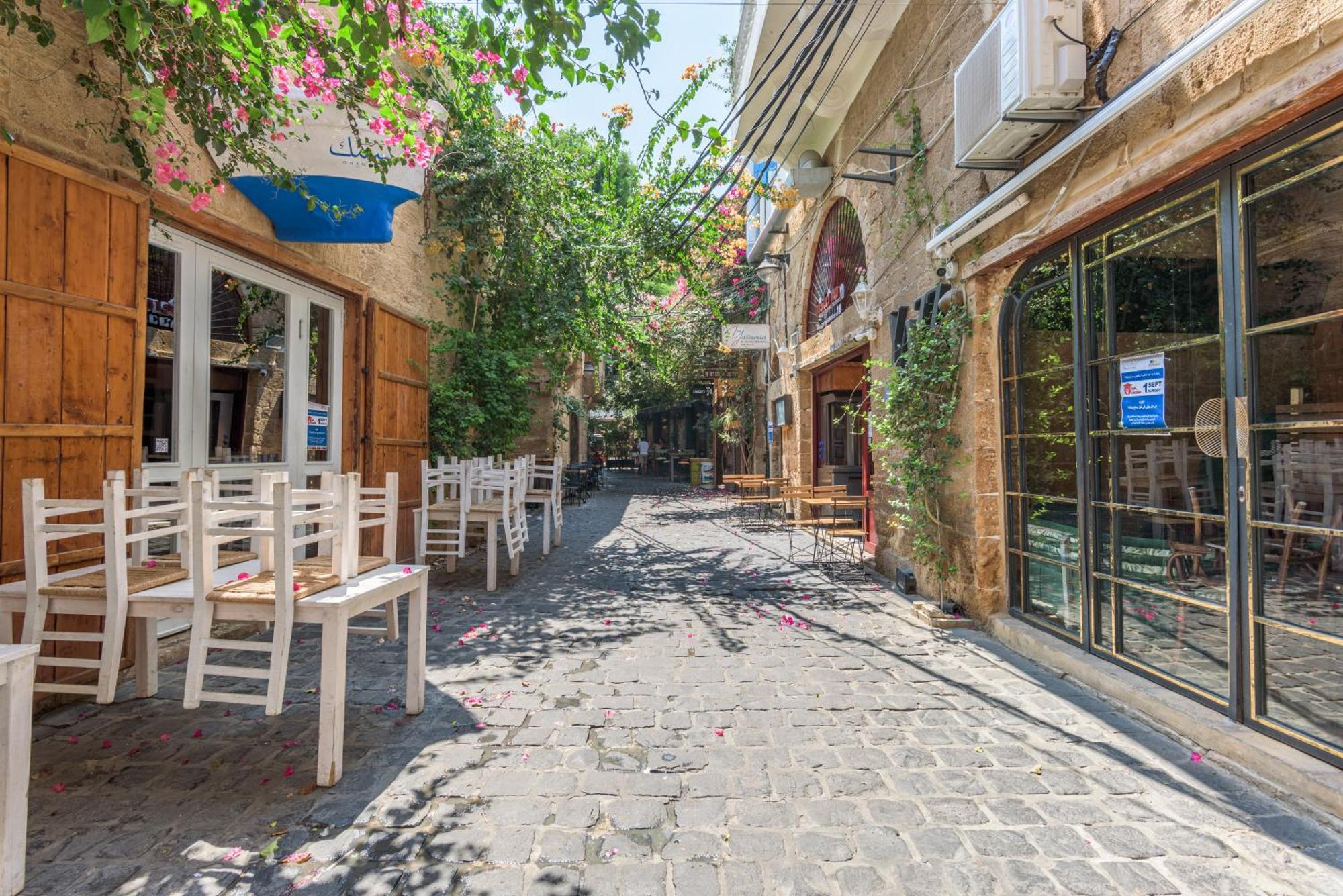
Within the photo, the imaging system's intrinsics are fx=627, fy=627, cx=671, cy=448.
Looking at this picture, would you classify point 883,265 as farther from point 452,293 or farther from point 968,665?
point 452,293

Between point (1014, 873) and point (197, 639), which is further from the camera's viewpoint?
point (197, 639)

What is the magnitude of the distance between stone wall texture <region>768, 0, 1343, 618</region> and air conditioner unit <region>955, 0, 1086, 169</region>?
0.13m

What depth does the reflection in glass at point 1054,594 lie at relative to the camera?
356 cm

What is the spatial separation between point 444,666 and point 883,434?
346 cm

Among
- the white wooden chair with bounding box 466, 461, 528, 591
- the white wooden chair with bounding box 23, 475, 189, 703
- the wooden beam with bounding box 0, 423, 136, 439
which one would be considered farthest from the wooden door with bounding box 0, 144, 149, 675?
the white wooden chair with bounding box 466, 461, 528, 591

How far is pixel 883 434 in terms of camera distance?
15.9 ft

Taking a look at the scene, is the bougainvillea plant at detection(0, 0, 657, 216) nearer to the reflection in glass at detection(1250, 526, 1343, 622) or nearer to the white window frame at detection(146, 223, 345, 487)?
the white window frame at detection(146, 223, 345, 487)

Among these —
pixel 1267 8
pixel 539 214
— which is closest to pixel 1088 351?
pixel 1267 8

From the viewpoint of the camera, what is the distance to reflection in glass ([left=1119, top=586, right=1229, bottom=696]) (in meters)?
2.68

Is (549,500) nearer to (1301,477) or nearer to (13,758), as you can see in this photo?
(13,758)

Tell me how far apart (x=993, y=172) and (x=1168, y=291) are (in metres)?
1.46

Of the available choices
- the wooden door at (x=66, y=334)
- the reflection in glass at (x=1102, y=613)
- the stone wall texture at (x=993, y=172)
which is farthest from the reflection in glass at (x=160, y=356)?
the reflection in glass at (x=1102, y=613)

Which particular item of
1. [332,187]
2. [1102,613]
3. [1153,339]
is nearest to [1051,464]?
[1102,613]

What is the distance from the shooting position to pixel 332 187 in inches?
167
